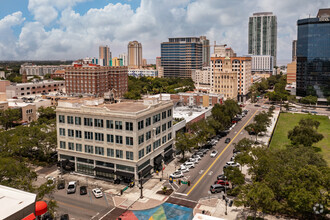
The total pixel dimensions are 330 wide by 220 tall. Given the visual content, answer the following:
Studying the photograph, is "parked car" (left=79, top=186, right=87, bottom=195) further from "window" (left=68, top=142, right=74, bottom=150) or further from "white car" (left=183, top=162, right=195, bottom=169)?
"white car" (left=183, top=162, right=195, bottom=169)

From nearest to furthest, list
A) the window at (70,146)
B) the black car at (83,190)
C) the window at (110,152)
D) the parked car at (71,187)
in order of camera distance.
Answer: the black car at (83,190) → the parked car at (71,187) → the window at (110,152) → the window at (70,146)

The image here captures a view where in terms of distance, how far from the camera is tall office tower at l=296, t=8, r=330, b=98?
6358 inches

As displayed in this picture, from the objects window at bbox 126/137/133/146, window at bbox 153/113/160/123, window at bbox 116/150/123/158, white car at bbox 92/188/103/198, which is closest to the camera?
white car at bbox 92/188/103/198

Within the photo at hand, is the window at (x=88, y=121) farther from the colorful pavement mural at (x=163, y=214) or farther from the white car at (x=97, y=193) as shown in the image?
the colorful pavement mural at (x=163, y=214)

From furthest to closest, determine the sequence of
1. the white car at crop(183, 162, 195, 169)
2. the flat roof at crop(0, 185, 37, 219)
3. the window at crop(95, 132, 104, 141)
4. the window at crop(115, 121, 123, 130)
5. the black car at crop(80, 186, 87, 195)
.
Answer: the white car at crop(183, 162, 195, 169) → the window at crop(95, 132, 104, 141) → the window at crop(115, 121, 123, 130) → the black car at crop(80, 186, 87, 195) → the flat roof at crop(0, 185, 37, 219)

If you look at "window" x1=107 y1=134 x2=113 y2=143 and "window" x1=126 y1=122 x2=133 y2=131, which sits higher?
"window" x1=126 y1=122 x2=133 y2=131

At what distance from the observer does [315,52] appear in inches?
6457

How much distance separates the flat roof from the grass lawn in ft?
229

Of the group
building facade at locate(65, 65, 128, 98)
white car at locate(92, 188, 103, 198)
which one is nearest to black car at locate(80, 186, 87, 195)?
white car at locate(92, 188, 103, 198)

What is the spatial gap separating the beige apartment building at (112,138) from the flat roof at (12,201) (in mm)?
27750

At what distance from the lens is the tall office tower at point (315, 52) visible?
161500 mm

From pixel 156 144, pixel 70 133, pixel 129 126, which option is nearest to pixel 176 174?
pixel 156 144

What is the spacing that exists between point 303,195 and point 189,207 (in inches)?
720

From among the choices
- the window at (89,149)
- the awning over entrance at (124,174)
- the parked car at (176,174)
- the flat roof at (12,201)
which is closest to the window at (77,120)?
the window at (89,149)
